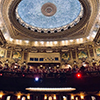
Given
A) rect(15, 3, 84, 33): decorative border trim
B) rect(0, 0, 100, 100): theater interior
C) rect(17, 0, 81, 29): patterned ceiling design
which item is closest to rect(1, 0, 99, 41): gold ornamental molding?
rect(0, 0, 100, 100): theater interior

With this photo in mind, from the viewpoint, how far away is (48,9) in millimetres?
25641

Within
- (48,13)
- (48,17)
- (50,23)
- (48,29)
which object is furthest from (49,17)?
(48,29)

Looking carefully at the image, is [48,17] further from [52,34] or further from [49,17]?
[52,34]

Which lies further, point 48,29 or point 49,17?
point 49,17

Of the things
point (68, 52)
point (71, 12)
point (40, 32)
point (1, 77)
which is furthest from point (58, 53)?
point (1, 77)

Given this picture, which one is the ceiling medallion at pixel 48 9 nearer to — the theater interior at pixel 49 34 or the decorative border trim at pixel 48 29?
the theater interior at pixel 49 34

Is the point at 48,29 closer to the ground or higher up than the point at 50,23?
closer to the ground

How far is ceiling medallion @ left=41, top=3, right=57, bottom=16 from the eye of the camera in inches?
987

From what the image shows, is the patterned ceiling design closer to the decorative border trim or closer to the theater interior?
the theater interior

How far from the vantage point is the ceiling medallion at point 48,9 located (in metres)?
25.1

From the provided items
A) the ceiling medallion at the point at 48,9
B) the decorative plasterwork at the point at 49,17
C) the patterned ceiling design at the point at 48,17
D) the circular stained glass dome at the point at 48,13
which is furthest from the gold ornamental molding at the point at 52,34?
the ceiling medallion at the point at 48,9

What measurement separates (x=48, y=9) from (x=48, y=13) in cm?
92

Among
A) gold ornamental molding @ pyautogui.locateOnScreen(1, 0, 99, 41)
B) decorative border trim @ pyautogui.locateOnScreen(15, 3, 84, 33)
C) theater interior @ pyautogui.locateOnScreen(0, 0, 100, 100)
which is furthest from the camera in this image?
decorative border trim @ pyautogui.locateOnScreen(15, 3, 84, 33)

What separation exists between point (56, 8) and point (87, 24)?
857 centimetres
